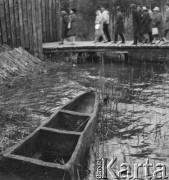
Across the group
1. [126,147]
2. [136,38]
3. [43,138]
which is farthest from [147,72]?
[43,138]

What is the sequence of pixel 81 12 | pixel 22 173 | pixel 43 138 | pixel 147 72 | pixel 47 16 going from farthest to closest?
pixel 81 12
pixel 47 16
pixel 147 72
pixel 43 138
pixel 22 173

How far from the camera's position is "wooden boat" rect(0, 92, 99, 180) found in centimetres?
→ 522

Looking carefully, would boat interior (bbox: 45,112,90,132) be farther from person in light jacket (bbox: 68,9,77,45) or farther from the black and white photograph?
person in light jacket (bbox: 68,9,77,45)

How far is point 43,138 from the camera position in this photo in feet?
21.6

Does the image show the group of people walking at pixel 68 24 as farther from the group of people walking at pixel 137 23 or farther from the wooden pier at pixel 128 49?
the wooden pier at pixel 128 49

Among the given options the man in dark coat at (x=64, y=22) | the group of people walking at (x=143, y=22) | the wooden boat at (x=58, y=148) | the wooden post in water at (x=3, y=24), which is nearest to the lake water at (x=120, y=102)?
the wooden boat at (x=58, y=148)

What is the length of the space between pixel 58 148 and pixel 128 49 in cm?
1035

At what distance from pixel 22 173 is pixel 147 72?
→ 996cm

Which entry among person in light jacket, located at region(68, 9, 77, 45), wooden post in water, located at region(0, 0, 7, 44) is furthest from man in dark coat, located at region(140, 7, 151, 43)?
wooden post in water, located at region(0, 0, 7, 44)

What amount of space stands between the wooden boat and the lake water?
14.7 inches

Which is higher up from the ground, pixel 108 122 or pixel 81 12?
pixel 81 12

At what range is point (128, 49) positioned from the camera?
52.9 feet

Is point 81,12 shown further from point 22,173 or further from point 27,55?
point 22,173

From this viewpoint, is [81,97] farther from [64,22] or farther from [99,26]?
[99,26]
